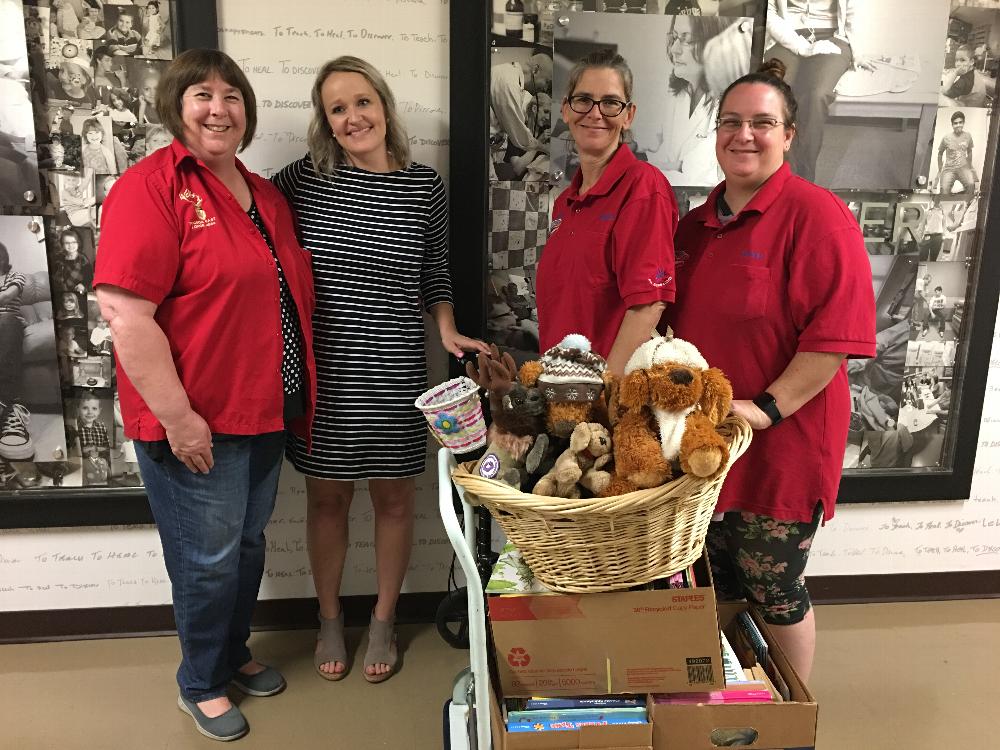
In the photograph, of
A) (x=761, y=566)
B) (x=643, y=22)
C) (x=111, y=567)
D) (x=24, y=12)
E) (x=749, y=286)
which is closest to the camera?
(x=749, y=286)

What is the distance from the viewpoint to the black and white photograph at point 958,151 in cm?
228

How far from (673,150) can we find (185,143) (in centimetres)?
136

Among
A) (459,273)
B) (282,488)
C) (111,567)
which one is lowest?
(111,567)

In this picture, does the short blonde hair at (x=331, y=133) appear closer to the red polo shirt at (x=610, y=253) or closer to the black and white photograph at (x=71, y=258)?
the red polo shirt at (x=610, y=253)

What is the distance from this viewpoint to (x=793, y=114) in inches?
61.0

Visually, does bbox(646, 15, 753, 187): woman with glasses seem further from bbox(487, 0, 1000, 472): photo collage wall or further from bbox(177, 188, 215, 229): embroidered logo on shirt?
bbox(177, 188, 215, 229): embroidered logo on shirt

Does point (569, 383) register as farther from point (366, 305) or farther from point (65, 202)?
point (65, 202)

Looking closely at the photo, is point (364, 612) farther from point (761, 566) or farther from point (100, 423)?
point (761, 566)

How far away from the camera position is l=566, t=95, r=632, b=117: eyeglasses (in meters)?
1.63

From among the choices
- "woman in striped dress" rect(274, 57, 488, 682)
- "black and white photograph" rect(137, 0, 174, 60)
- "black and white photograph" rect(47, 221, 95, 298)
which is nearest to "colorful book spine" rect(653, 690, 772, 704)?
Answer: "woman in striped dress" rect(274, 57, 488, 682)

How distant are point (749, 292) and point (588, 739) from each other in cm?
91

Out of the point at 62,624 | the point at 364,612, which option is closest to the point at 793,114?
the point at 364,612

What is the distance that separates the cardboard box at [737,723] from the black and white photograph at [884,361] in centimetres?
146

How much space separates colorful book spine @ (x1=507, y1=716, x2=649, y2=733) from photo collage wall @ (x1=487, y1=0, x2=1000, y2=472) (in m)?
1.25
